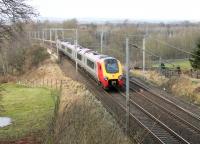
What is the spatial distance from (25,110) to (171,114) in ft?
44.8

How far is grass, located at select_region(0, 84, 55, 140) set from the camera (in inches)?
1021

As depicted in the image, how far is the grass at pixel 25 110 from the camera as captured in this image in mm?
25931

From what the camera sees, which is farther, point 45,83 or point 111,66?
point 45,83

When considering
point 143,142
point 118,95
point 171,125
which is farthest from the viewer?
point 118,95

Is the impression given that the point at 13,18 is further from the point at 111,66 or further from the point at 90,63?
the point at 90,63

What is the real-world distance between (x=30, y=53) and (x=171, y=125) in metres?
45.5

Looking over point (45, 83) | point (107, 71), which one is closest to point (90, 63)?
point (107, 71)

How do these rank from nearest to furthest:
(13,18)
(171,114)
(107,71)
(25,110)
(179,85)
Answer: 1. (13,18)
2. (171,114)
3. (25,110)
4. (107,71)
5. (179,85)

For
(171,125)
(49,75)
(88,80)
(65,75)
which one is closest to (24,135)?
(171,125)

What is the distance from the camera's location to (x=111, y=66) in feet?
116

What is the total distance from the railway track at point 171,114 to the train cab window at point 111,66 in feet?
8.04

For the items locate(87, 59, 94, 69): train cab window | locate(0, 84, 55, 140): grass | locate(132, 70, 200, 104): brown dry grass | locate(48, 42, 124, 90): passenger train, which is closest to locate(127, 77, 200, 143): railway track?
locate(48, 42, 124, 90): passenger train

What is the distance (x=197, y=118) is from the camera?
2472cm

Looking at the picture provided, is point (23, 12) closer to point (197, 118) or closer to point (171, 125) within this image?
point (171, 125)
